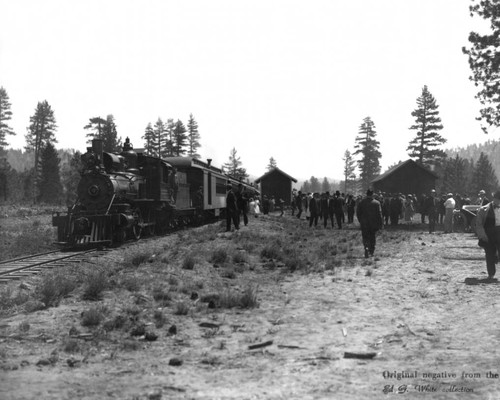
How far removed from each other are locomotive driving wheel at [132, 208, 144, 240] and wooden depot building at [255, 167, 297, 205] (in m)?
38.8

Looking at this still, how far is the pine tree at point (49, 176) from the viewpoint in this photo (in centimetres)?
7119

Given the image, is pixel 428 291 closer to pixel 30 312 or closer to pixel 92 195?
pixel 30 312

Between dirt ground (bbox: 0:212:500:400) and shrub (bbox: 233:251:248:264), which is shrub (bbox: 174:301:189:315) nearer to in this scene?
dirt ground (bbox: 0:212:500:400)

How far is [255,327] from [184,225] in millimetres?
18886

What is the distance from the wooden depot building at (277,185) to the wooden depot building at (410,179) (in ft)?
43.2

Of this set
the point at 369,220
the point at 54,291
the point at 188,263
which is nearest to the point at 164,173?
the point at 369,220

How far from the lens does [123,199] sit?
55.1 feet

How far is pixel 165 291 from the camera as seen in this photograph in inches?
324

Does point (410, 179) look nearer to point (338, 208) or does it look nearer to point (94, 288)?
point (338, 208)

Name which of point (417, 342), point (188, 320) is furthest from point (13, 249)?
point (417, 342)

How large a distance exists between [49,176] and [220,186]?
157ft

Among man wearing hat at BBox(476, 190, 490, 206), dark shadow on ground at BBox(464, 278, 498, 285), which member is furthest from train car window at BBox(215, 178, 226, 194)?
dark shadow on ground at BBox(464, 278, 498, 285)

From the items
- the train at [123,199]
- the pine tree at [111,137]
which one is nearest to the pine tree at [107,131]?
the pine tree at [111,137]

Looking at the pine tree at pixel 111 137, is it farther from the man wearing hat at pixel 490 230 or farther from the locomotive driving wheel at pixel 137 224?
the man wearing hat at pixel 490 230
